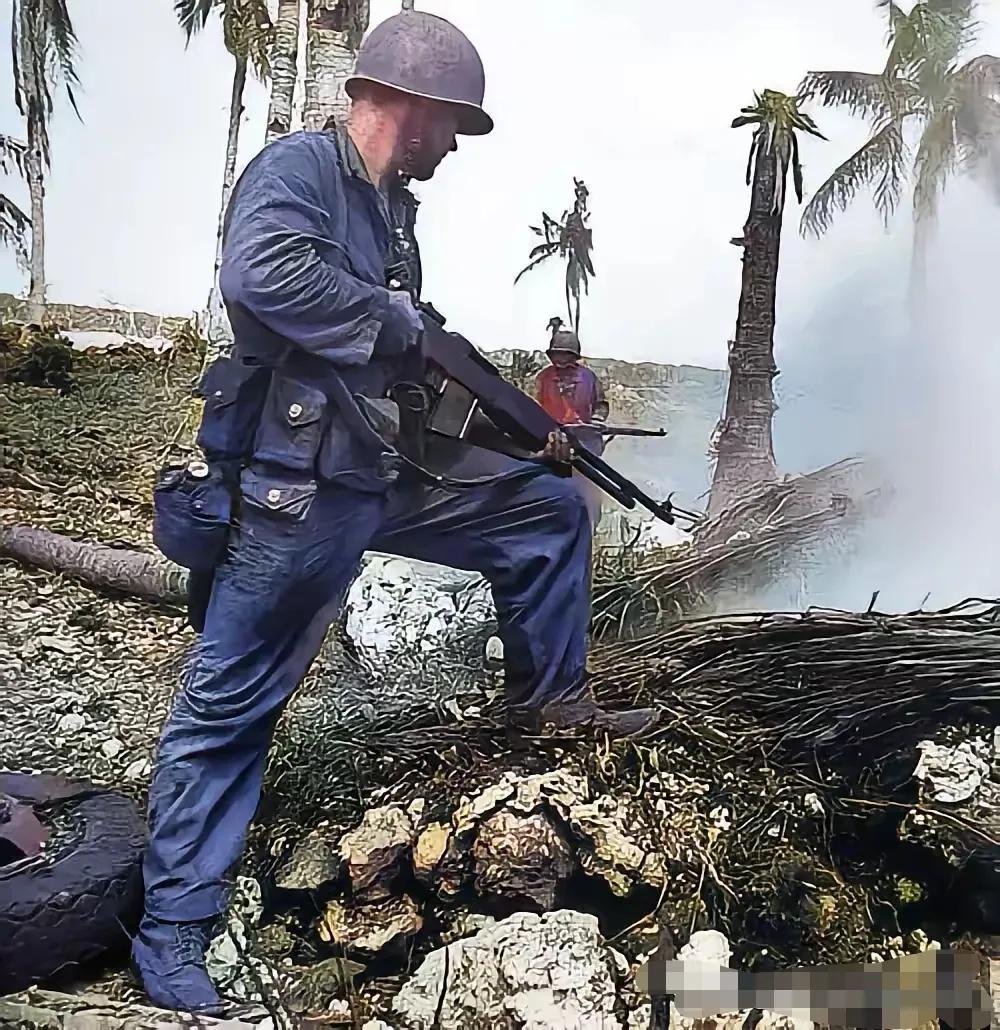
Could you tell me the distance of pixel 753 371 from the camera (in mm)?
1934

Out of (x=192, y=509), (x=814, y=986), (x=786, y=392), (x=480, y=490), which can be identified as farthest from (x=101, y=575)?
(x=814, y=986)

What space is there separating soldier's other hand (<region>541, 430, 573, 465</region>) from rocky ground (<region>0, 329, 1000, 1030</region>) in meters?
0.19

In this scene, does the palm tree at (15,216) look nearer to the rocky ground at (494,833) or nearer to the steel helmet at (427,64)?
the rocky ground at (494,833)

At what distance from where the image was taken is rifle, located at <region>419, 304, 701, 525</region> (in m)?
1.92

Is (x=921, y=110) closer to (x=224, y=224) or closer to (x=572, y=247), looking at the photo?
(x=572, y=247)

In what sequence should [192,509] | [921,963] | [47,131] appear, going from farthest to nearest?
[47,131]
[192,509]
[921,963]

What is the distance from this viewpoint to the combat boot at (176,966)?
190cm

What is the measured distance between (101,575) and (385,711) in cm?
53

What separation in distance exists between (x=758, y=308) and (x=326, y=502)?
2.38ft

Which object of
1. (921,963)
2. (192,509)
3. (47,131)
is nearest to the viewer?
(921,963)

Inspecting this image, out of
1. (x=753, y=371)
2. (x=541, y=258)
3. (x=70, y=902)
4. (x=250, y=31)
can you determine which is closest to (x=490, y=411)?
(x=541, y=258)

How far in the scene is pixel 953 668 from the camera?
1.88 meters

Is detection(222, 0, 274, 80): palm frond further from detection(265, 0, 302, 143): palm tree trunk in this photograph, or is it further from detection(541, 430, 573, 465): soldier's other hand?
detection(541, 430, 573, 465): soldier's other hand

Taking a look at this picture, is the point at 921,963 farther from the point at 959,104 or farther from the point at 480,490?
the point at 959,104
